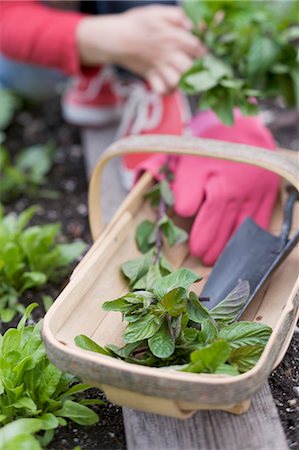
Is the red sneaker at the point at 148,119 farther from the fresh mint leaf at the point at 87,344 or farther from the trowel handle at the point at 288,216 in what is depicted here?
the fresh mint leaf at the point at 87,344

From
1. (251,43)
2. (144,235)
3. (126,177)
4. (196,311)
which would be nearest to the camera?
(196,311)

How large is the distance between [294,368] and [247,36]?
0.81 metres

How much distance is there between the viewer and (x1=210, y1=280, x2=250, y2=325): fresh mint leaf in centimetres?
113

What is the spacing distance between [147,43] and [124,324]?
2.66ft

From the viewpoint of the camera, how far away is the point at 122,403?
1.04 meters

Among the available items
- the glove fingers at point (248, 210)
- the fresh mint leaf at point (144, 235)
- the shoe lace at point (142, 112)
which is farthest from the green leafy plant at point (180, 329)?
the shoe lace at point (142, 112)

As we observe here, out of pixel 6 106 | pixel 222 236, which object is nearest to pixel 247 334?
pixel 222 236

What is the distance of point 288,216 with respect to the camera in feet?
4.69

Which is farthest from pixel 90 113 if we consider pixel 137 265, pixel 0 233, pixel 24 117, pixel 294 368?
pixel 294 368

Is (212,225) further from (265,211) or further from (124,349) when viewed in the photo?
(124,349)

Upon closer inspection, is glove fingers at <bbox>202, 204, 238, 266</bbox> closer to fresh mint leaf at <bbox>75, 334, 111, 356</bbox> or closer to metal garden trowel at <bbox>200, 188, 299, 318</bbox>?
metal garden trowel at <bbox>200, 188, 299, 318</bbox>

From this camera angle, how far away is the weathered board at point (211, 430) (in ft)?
3.53

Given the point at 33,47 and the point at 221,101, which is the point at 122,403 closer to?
the point at 221,101

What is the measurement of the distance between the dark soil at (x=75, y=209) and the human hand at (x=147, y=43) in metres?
0.34
